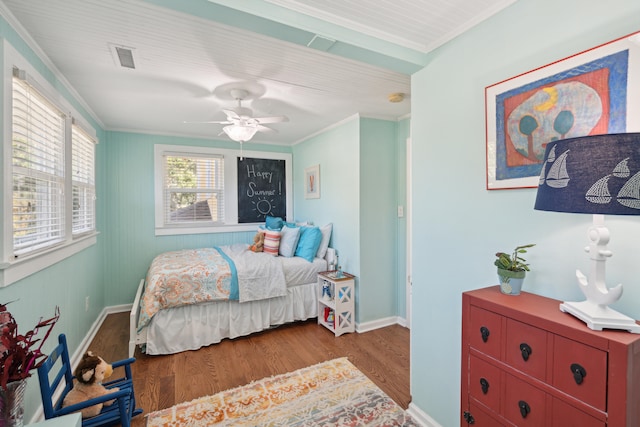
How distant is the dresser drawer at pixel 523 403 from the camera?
1.11 m

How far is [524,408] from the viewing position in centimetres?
116

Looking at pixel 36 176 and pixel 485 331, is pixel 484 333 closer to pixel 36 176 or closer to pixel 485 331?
pixel 485 331

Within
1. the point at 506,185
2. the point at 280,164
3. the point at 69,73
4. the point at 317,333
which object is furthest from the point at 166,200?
the point at 506,185

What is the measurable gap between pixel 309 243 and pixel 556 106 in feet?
9.40

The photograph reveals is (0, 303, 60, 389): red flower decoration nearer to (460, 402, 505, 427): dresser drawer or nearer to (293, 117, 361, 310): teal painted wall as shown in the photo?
(460, 402, 505, 427): dresser drawer

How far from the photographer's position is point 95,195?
3529mm

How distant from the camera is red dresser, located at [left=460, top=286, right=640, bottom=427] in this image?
0.91m

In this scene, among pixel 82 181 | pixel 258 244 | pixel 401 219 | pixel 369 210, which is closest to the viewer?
pixel 82 181

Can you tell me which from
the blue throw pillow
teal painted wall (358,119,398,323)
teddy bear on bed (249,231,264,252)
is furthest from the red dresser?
the blue throw pillow

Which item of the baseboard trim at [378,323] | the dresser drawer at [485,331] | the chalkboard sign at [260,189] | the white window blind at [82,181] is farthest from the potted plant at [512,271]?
the chalkboard sign at [260,189]

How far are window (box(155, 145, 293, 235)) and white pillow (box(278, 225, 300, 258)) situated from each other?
1.11 metres

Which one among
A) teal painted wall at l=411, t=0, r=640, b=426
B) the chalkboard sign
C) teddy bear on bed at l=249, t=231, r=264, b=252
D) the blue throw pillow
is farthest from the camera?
the chalkboard sign

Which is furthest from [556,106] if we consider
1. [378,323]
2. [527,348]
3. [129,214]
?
[129,214]

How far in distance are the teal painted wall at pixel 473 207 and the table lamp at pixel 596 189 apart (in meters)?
0.20
